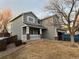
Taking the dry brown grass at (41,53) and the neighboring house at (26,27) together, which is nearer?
the dry brown grass at (41,53)

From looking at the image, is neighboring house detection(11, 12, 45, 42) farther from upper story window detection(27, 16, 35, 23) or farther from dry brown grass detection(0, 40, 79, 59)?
dry brown grass detection(0, 40, 79, 59)

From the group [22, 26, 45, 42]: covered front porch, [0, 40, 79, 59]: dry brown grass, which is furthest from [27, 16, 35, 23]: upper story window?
[0, 40, 79, 59]: dry brown grass

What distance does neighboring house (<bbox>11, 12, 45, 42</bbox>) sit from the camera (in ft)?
116

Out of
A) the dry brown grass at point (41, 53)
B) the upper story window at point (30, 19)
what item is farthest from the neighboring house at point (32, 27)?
the dry brown grass at point (41, 53)

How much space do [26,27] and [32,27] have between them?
2806 millimetres

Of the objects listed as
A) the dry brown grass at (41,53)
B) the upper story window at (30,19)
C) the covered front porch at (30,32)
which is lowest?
the dry brown grass at (41,53)

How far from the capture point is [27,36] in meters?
A: 34.6

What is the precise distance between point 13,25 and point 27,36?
→ 7446 millimetres

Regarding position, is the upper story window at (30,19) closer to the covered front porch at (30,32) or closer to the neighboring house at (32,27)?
the neighboring house at (32,27)

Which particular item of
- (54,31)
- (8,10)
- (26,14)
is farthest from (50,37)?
(8,10)

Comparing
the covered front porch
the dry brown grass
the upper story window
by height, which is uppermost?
the upper story window

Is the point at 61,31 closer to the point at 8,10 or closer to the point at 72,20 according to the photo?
the point at 72,20

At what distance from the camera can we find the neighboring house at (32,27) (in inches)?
1407

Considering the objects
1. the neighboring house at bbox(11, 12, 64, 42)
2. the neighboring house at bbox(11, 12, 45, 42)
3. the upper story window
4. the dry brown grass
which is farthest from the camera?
the upper story window
